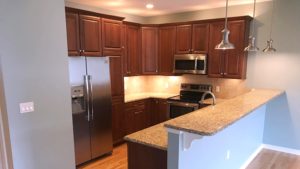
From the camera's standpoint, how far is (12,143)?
2328mm

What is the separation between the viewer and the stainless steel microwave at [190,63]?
418cm

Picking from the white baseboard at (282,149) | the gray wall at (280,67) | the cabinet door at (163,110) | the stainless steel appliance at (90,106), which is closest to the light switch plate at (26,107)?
the stainless steel appliance at (90,106)

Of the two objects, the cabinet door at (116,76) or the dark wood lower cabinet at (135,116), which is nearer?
the cabinet door at (116,76)

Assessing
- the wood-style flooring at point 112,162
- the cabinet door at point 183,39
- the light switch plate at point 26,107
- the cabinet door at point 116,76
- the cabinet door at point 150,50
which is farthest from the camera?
the cabinet door at point 150,50

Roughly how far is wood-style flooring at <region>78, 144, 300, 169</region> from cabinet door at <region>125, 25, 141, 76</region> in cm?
168

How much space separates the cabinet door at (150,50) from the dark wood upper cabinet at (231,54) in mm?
1213

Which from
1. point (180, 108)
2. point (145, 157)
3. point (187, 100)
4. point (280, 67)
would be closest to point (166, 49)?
point (187, 100)

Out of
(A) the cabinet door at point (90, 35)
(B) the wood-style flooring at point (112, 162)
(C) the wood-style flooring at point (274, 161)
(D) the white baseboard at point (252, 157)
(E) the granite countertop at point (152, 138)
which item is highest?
(A) the cabinet door at point (90, 35)

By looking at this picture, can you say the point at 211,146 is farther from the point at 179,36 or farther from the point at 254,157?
the point at 179,36

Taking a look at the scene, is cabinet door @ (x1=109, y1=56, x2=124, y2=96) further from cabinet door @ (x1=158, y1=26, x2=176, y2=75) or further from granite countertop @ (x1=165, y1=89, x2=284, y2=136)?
granite countertop @ (x1=165, y1=89, x2=284, y2=136)

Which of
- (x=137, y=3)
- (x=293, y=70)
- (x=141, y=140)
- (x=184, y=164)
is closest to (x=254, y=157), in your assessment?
(x=293, y=70)

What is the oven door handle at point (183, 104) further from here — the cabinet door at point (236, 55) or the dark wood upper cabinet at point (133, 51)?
the dark wood upper cabinet at point (133, 51)

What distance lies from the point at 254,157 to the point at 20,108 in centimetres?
356

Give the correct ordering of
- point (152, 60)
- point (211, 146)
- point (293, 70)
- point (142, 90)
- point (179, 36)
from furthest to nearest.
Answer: point (142, 90) < point (152, 60) < point (179, 36) < point (293, 70) < point (211, 146)
